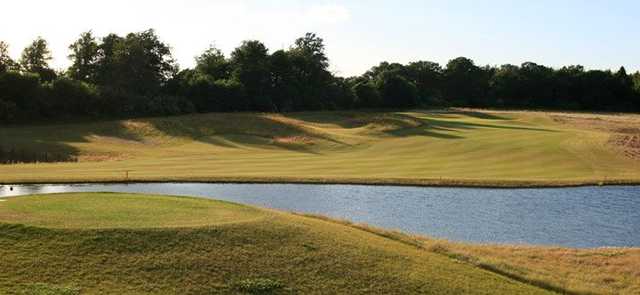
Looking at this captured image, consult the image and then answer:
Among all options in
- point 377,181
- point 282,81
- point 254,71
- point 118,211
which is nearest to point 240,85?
point 254,71

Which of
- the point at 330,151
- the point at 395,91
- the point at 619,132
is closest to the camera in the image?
the point at 330,151

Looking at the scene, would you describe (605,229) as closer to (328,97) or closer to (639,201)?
(639,201)

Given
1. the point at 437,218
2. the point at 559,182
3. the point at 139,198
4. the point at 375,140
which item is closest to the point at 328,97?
the point at 375,140

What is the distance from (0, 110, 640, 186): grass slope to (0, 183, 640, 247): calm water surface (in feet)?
8.42

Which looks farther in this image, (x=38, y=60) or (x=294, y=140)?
(x=38, y=60)

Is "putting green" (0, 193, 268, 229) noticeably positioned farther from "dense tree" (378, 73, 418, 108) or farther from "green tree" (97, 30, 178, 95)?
"dense tree" (378, 73, 418, 108)

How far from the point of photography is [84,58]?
102 meters

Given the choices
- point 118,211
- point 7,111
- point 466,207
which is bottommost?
point 466,207

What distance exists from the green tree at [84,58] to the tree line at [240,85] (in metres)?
0.15

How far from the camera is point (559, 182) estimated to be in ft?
143

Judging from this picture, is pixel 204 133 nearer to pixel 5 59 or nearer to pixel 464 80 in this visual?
pixel 5 59

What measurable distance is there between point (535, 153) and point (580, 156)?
356 centimetres

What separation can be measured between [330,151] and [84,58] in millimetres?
56220

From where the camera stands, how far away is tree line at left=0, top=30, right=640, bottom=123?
80312 mm
